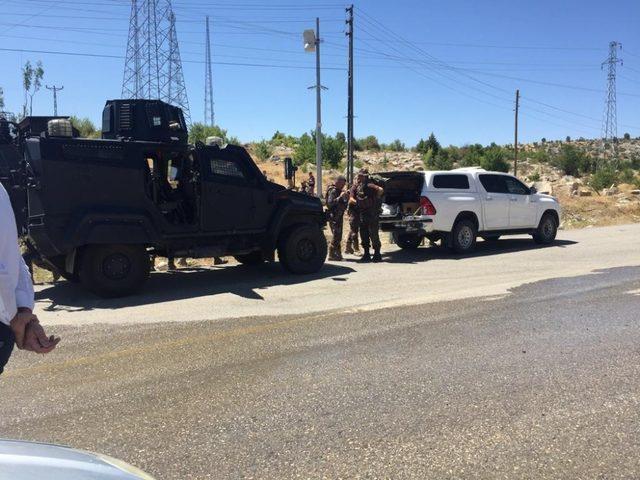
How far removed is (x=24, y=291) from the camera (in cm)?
237

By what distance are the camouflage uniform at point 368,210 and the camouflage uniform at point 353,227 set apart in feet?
0.67

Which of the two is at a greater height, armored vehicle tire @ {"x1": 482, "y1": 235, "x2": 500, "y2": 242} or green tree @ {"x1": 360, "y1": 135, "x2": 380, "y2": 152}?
green tree @ {"x1": 360, "y1": 135, "x2": 380, "y2": 152}

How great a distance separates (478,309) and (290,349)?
2.80 m

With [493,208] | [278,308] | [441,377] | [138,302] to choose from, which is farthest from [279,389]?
[493,208]

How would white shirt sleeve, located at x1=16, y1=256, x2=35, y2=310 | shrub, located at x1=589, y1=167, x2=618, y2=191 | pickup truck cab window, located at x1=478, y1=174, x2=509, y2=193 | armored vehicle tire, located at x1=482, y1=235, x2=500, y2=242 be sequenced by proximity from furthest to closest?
shrub, located at x1=589, y1=167, x2=618, y2=191, armored vehicle tire, located at x1=482, y1=235, x2=500, y2=242, pickup truck cab window, located at x1=478, y1=174, x2=509, y2=193, white shirt sleeve, located at x1=16, y1=256, x2=35, y2=310

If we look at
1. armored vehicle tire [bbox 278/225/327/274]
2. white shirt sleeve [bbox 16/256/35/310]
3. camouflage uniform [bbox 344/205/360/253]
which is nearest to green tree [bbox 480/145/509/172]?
camouflage uniform [bbox 344/205/360/253]

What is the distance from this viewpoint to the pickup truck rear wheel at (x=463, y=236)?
13.0 m

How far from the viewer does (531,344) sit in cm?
575

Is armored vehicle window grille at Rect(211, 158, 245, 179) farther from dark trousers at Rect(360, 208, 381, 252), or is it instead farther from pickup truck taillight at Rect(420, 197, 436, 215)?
pickup truck taillight at Rect(420, 197, 436, 215)

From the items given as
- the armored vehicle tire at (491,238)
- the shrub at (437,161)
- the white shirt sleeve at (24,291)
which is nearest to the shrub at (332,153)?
the shrub at (437,161)

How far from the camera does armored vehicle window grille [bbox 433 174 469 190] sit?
42.5ft

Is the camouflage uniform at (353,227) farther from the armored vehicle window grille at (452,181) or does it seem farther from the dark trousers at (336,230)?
the armored vehicle window grille at (452,181)

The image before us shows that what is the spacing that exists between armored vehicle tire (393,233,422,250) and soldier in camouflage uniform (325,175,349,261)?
1.61 m

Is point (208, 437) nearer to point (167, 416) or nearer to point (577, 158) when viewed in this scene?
point (167, 416)
